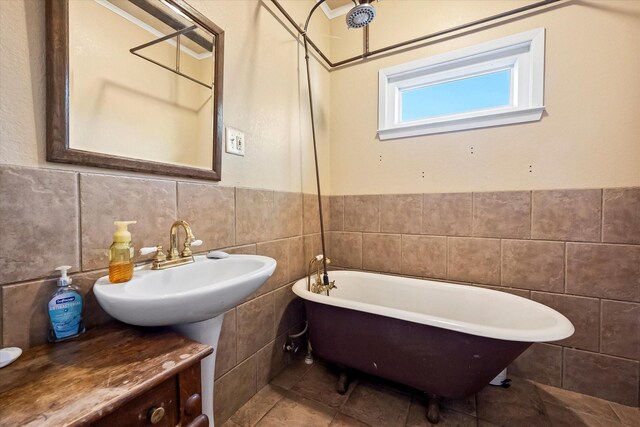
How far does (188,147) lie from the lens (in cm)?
107

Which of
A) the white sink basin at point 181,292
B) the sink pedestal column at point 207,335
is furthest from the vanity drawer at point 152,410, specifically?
the sink pedestal column at point 207,335

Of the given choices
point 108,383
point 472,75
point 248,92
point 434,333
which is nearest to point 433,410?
point 434,333

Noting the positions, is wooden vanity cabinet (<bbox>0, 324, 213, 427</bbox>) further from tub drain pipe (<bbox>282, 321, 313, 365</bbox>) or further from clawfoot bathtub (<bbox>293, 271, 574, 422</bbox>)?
tub drain pipe (<bbox>282, 321, 313, 365</bbox>)

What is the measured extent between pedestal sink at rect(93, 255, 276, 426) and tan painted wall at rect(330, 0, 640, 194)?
1291 millimetres

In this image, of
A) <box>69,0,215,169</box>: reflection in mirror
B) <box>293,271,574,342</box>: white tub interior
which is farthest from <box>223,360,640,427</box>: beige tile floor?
<box>69,0,215,169</box>: reflection in mirror

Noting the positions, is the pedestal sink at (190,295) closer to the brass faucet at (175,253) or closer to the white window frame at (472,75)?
the brass faucet at (175,253)

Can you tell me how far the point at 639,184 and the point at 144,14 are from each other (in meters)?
2.38

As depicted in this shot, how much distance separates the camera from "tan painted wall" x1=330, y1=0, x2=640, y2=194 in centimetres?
128

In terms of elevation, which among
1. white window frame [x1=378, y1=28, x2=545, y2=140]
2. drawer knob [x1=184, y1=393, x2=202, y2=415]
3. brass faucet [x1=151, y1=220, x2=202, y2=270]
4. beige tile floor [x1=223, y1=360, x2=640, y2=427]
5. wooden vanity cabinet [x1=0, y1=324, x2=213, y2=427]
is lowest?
beige tile floor [x1=223, y1=360, x2=640, y2=427]

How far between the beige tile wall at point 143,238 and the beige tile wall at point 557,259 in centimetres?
89

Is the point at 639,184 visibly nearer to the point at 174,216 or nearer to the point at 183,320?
the point at 183,320

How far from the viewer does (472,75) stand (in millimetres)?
1674

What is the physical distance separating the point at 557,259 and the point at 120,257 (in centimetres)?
205

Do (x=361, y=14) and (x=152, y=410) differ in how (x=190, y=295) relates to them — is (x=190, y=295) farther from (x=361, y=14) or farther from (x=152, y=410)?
(x=361, y=14)
